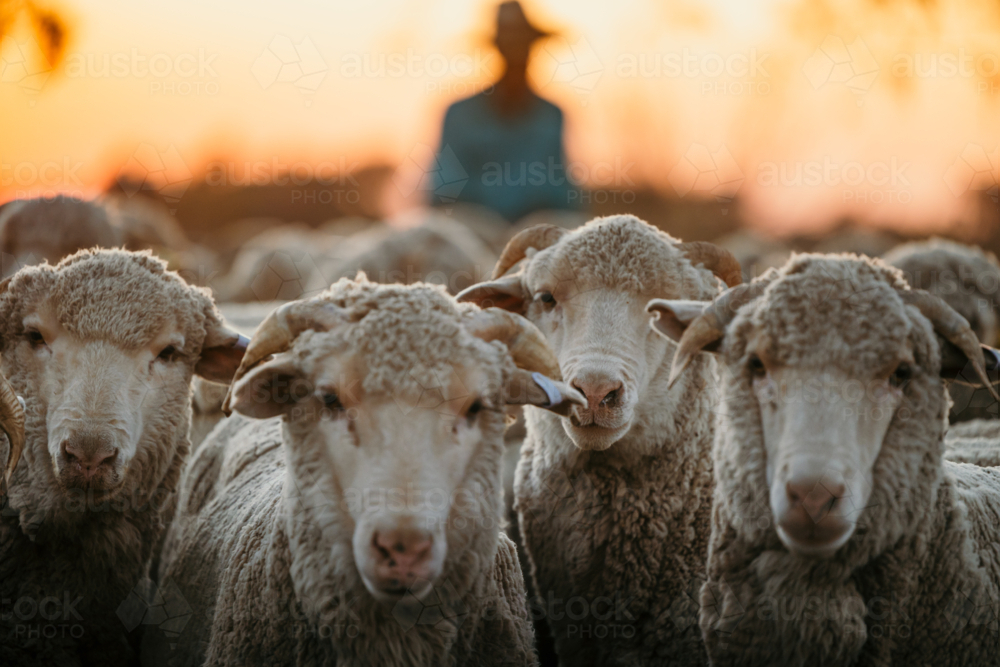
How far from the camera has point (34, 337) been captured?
12.0 feet

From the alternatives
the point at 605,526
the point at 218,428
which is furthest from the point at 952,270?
the point at 218,428

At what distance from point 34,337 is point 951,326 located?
3.50 m

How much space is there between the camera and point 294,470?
9.34ft

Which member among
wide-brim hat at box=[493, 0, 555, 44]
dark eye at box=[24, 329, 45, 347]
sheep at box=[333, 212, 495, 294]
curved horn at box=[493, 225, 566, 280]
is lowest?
dark eye at box=[24, 329, 45, 347]

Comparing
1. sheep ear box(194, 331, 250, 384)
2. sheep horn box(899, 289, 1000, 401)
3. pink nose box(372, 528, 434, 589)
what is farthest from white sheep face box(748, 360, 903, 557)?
sheep ear box(194, 331, 250, 384)

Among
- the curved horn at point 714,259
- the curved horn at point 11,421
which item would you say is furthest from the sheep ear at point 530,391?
the curved horn at point 11,421

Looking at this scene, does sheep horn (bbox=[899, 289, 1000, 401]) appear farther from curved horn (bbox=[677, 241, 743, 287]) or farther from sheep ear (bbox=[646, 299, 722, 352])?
curved horn (bbox=[677, 241, 743, 287])

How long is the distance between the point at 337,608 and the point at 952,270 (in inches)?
230

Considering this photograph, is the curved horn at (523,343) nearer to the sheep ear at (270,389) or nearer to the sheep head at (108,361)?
the sheep ear at (270,389)

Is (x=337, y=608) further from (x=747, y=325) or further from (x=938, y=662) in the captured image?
(x=938, y=662)

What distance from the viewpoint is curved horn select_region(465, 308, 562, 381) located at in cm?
300

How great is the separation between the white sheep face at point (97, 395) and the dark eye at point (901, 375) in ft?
9.12

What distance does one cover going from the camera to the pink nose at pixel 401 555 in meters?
2.46

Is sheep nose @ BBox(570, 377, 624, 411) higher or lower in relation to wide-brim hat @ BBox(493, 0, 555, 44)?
lower
